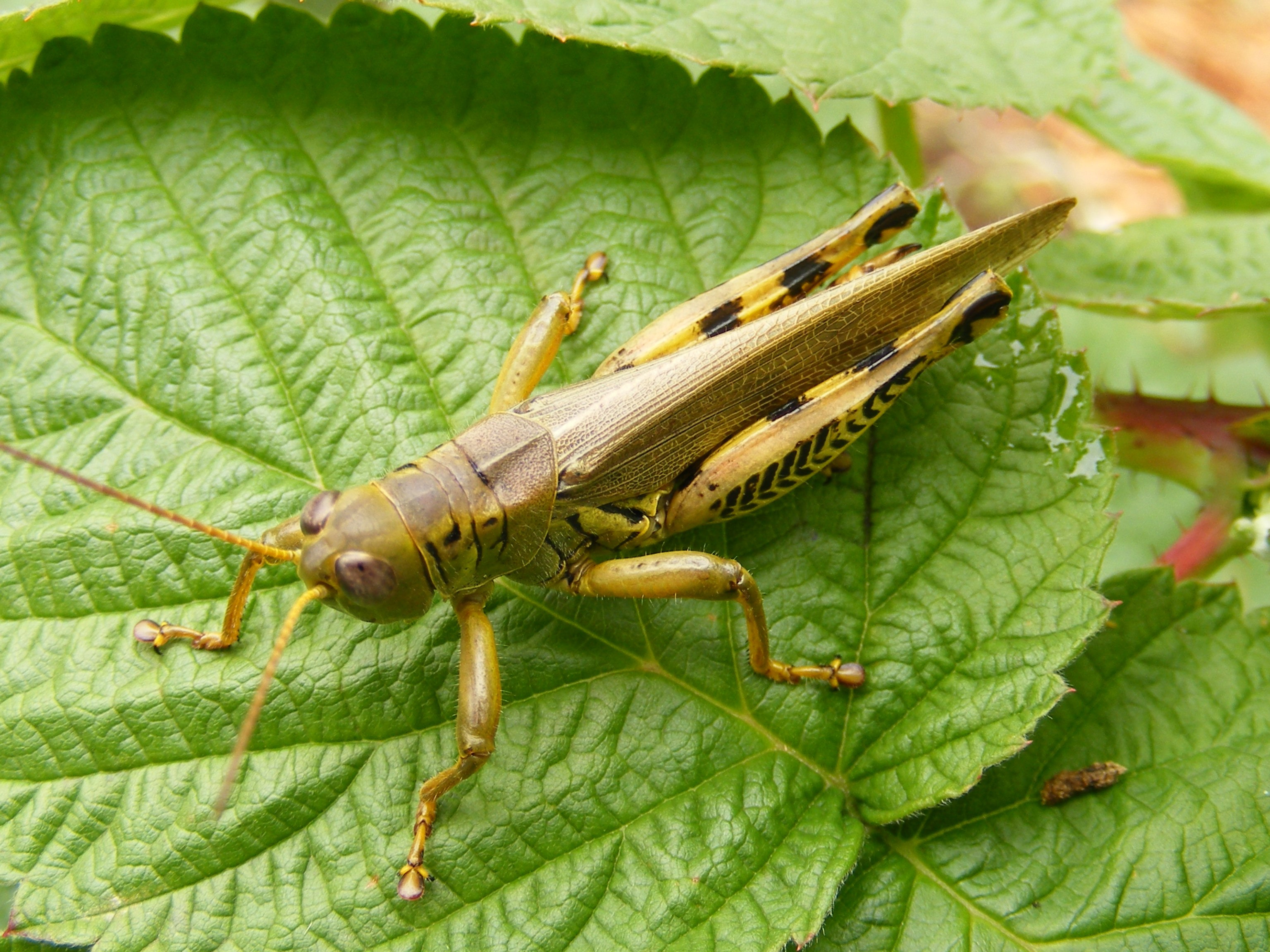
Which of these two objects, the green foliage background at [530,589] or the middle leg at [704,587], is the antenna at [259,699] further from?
the middle leg at [704,587]

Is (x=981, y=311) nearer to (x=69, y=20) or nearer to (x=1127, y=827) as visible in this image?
(x=1127, y=827)

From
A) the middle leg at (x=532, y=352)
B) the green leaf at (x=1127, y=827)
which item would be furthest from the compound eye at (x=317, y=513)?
the green leaf at (x=1127, y=827)

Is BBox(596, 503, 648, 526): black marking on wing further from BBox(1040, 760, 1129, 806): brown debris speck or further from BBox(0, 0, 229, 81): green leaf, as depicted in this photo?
BBox(0, 0, 229, 81): green leaf

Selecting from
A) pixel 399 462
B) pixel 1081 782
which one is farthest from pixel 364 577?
pixel 1081 782

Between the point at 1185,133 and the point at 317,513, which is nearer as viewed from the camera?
the point at 317,513

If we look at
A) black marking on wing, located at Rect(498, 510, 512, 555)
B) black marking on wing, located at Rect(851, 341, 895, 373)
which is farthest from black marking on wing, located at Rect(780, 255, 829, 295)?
black marking on wing, located at Rect(498, 510, 512, 555)

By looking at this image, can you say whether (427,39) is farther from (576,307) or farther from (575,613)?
(575,613)
